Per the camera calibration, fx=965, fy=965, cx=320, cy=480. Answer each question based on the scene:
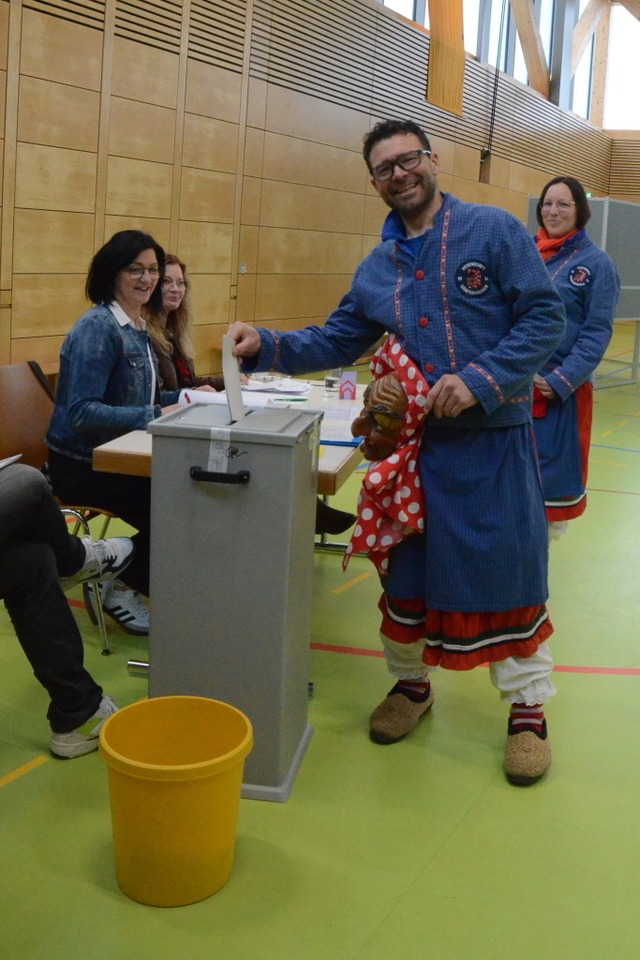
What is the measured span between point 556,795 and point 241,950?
956mm

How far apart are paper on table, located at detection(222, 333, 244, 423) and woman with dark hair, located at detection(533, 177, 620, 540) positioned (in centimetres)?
149

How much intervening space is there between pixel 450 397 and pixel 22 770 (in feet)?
4.54

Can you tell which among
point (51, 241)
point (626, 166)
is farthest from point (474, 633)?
point (626, 166)

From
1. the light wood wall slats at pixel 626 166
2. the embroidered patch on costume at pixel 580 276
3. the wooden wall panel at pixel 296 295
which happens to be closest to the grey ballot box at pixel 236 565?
the embroidered patch on costume at pixel 580 276

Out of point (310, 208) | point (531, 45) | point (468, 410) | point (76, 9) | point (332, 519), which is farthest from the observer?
point (531, 45)

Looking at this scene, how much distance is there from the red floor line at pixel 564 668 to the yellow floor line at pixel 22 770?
1.10 metres

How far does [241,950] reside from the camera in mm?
1762

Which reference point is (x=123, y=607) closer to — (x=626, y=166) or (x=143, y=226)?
(x=143, y=226)

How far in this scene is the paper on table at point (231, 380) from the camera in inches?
→ 86.0

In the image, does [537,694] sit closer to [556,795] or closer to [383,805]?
[556,795]

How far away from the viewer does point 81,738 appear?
246cm

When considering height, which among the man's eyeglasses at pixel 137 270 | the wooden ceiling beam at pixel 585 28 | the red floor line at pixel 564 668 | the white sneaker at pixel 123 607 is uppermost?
the wooden ceiling beam at pixel 585 28

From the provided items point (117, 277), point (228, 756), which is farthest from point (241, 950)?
point (117, 277)

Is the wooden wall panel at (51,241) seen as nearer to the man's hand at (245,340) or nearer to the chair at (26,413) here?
the chair at (26,413)
